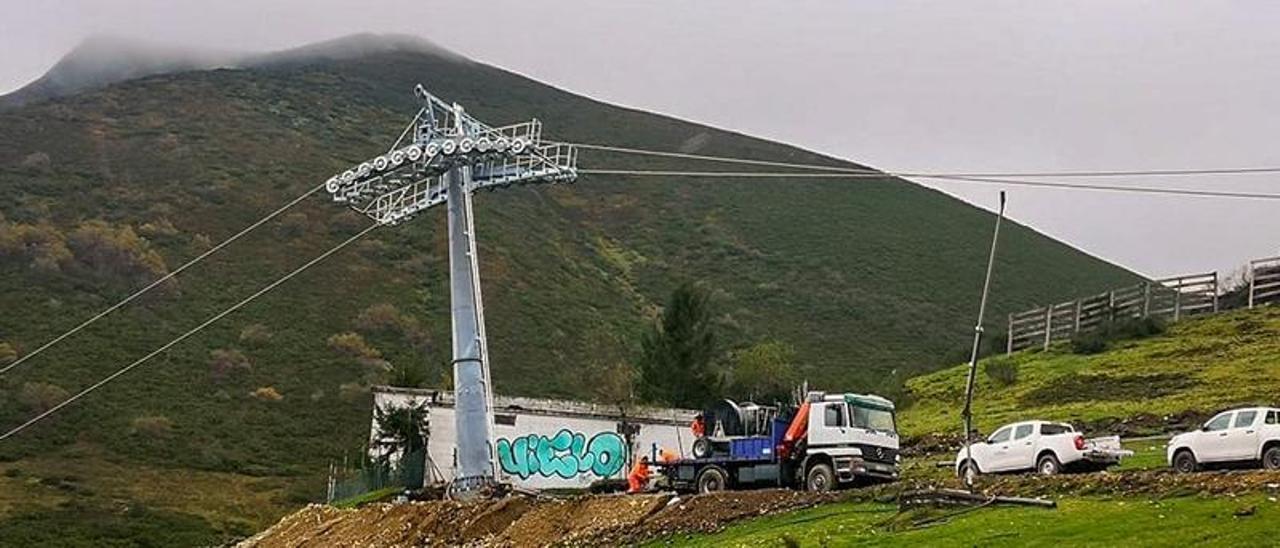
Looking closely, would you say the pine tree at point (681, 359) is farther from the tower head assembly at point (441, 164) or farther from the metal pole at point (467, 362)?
the metal pole at point (467, 362)

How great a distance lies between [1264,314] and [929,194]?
8462 centimetres

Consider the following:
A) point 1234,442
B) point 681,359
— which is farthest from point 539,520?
point 681,359

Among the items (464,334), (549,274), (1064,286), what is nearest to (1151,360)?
(464,334)

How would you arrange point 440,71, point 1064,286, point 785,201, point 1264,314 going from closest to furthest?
1. point 1264,314
2. point 1064,286
3. point 785,201
4. point 440,71

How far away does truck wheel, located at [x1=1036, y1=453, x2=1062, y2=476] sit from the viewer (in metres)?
31.2

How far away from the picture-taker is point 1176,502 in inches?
876

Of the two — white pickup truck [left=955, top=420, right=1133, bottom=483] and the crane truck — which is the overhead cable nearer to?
the crane truck

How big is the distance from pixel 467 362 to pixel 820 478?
1141cm

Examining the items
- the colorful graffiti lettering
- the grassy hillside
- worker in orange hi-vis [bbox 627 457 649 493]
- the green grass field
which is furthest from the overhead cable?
the green grass field

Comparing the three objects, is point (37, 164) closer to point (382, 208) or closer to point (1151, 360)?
point (382, 208)

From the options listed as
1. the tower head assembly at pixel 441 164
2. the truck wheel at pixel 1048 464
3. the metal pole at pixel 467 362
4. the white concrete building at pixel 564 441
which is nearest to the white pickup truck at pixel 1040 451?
the truck wheel at pixel 1048 464

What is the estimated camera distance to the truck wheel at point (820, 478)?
31.8 m

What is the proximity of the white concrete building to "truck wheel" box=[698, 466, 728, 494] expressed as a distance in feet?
51.9

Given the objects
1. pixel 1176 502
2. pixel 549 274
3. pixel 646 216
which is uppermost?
pixel 646 216
